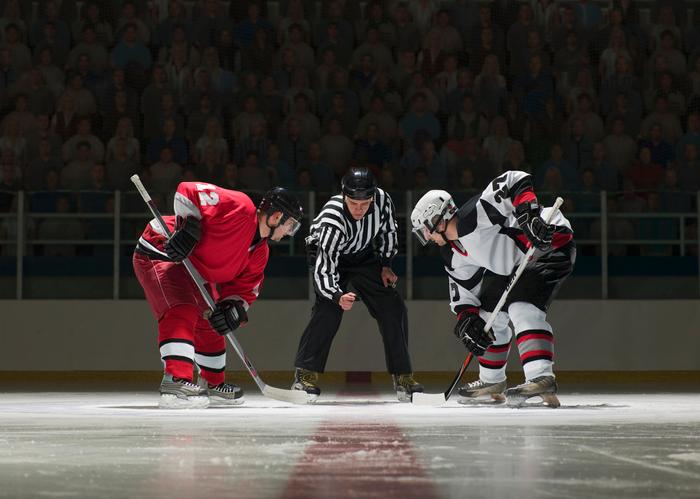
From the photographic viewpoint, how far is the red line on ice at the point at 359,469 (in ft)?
8.78

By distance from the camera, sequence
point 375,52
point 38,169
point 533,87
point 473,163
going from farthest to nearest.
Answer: point 375,52 < point 533,87 < point 473,163 < point 38,169

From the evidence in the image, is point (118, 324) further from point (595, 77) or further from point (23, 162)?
point (595, 77)

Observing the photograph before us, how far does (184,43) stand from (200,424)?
19.5 feet

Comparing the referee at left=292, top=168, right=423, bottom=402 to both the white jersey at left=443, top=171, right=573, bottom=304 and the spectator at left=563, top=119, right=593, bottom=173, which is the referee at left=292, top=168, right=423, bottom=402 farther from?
the spectator at left=563, top=119, right=593, bottom=173

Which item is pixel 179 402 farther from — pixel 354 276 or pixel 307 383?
pixel 354 276

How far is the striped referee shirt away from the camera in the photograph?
19.2 feet

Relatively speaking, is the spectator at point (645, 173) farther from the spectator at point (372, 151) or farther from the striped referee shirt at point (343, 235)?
the striped referee shirt at point (343, 235)

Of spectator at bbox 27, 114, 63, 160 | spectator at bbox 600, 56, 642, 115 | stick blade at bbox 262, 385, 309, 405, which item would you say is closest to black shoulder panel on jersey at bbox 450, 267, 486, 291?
stick blade at bbox 262, 385, 309, 405

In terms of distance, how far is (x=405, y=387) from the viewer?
5.96m

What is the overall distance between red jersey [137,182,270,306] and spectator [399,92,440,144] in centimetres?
375

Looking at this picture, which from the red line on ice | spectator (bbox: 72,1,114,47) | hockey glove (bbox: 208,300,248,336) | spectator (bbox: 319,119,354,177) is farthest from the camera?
spectator (bbox: 72,1,114,47)

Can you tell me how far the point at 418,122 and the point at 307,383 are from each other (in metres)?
3.85

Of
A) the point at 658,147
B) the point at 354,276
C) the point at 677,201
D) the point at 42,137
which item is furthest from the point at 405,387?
the point at 42,137

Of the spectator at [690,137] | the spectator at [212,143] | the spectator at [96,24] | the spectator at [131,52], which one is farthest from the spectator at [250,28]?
the spectator at [690,137]
